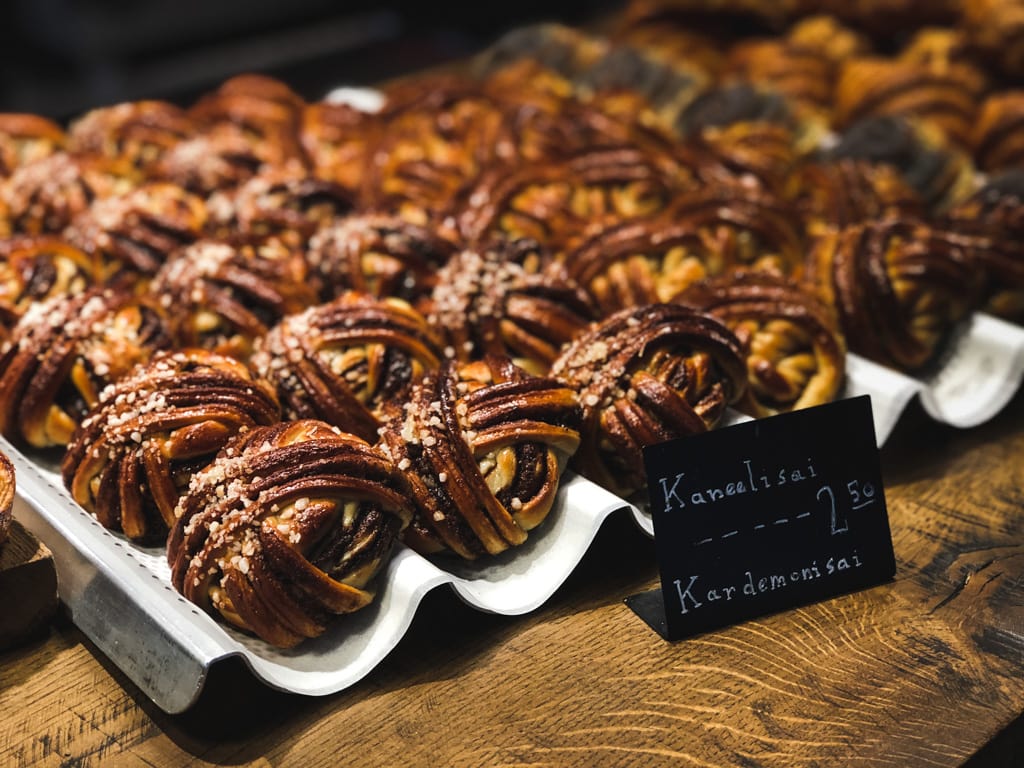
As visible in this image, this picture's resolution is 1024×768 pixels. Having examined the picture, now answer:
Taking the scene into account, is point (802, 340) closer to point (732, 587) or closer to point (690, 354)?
point (690, 354)

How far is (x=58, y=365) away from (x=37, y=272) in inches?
23.7

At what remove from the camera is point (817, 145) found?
467 centimetres

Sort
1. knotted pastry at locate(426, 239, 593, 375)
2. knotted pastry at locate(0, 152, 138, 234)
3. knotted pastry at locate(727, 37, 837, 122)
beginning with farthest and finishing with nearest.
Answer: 1. knotted pastry at locate(727, 37, 837, 122)
2. knotted pastry at locate(0, 152, 138, 234)
3. knotted pastry at locate(426, 239, 593, 375)

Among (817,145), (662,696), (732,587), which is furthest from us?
(817,145)

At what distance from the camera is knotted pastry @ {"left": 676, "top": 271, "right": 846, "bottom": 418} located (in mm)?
3002

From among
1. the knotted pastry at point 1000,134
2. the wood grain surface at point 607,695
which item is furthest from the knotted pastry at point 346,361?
the knotted pastry at point 1000,134

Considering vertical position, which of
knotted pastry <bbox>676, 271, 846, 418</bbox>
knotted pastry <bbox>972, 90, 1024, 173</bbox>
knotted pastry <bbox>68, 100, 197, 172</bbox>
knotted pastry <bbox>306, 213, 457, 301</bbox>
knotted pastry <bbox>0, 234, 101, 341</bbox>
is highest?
knotted pastry <bbox>0, 234, 101, 341</bbox>

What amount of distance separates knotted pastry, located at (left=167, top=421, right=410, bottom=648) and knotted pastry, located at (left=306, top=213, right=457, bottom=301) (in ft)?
3.50

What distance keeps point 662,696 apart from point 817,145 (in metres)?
3.07

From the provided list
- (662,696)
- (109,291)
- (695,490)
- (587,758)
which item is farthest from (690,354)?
(109,291)

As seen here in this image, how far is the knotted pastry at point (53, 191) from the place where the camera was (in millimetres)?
3947

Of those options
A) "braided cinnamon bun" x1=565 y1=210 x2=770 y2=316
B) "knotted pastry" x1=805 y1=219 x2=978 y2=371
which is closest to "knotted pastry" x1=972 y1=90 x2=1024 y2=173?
"knotted pastry" x1=805 y1=219 x2=978 y2=371

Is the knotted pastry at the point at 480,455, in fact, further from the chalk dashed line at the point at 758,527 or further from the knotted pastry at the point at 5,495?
the knotted pastry at the point at 5,495

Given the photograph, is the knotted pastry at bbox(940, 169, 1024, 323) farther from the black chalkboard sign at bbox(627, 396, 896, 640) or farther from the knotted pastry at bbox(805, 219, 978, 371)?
the black chalkboard sign at bbox(627, 396, 896, 640)
